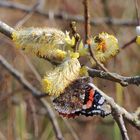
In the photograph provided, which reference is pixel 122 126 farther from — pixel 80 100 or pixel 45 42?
pixel 45 42

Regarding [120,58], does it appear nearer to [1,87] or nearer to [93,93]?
[1,87]

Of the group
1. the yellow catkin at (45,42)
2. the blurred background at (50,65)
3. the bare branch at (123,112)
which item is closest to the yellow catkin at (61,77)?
the yellow catkin at (45,42)

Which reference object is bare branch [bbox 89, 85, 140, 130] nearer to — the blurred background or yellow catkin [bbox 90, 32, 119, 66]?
yellow catkin [bbox 90, 32, 119, 66]

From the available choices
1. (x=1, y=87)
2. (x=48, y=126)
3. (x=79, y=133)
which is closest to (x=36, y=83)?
(x=1, y=87)

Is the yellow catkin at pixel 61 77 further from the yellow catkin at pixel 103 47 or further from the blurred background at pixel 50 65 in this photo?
the blurred background at pixel 50 65

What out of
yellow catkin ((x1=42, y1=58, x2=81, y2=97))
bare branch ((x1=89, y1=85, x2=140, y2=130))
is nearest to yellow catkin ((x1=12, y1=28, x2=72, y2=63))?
yellow catkin ((x1=42, y1=58, x2=81, y2=97))

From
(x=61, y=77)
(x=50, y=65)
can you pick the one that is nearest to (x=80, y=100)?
(x=61, y=77)
